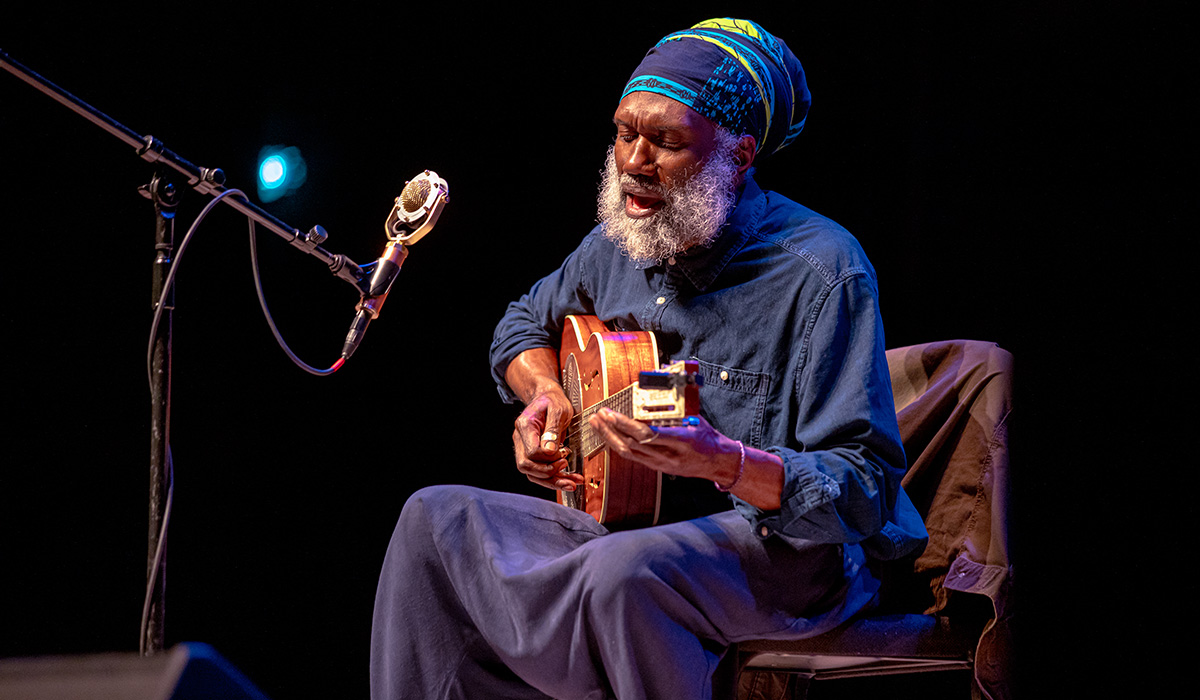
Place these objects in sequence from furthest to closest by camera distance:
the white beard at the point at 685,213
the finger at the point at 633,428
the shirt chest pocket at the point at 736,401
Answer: the white beard at the point at 685,213 < the shirt chest pocket at the point at 736,401 < the finger at the point at 633,428

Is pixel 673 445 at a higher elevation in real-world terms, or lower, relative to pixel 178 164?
lower

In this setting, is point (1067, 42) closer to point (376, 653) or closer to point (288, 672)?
point (376, 653)

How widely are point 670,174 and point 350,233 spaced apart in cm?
175

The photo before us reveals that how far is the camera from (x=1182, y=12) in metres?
2.30

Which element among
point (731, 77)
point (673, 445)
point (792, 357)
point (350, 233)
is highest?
point (731, 77)

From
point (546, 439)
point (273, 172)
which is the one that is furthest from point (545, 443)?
point (273, 172)

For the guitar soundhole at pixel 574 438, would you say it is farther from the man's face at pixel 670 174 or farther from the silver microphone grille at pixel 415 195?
the silver microphone grille at pixel 415 195

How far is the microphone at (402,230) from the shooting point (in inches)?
87.7

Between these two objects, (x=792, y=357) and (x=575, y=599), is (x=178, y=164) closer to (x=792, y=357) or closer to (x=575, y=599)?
(x=575, y=599)

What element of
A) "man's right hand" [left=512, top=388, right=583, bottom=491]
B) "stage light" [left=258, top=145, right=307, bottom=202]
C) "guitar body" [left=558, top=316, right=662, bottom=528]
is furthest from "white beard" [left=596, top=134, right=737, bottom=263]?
"stage light" [left=258, top=145, right=307, bottom=202]

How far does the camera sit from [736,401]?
82.4 inches

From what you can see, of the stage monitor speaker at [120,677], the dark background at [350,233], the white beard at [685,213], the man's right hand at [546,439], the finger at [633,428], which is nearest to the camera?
the stage monitor speaker at [120,677]

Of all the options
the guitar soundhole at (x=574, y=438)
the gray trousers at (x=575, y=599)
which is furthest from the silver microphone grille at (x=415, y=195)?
the gray trousers at (x=575, y=599)

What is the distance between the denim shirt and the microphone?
54 centimetres
